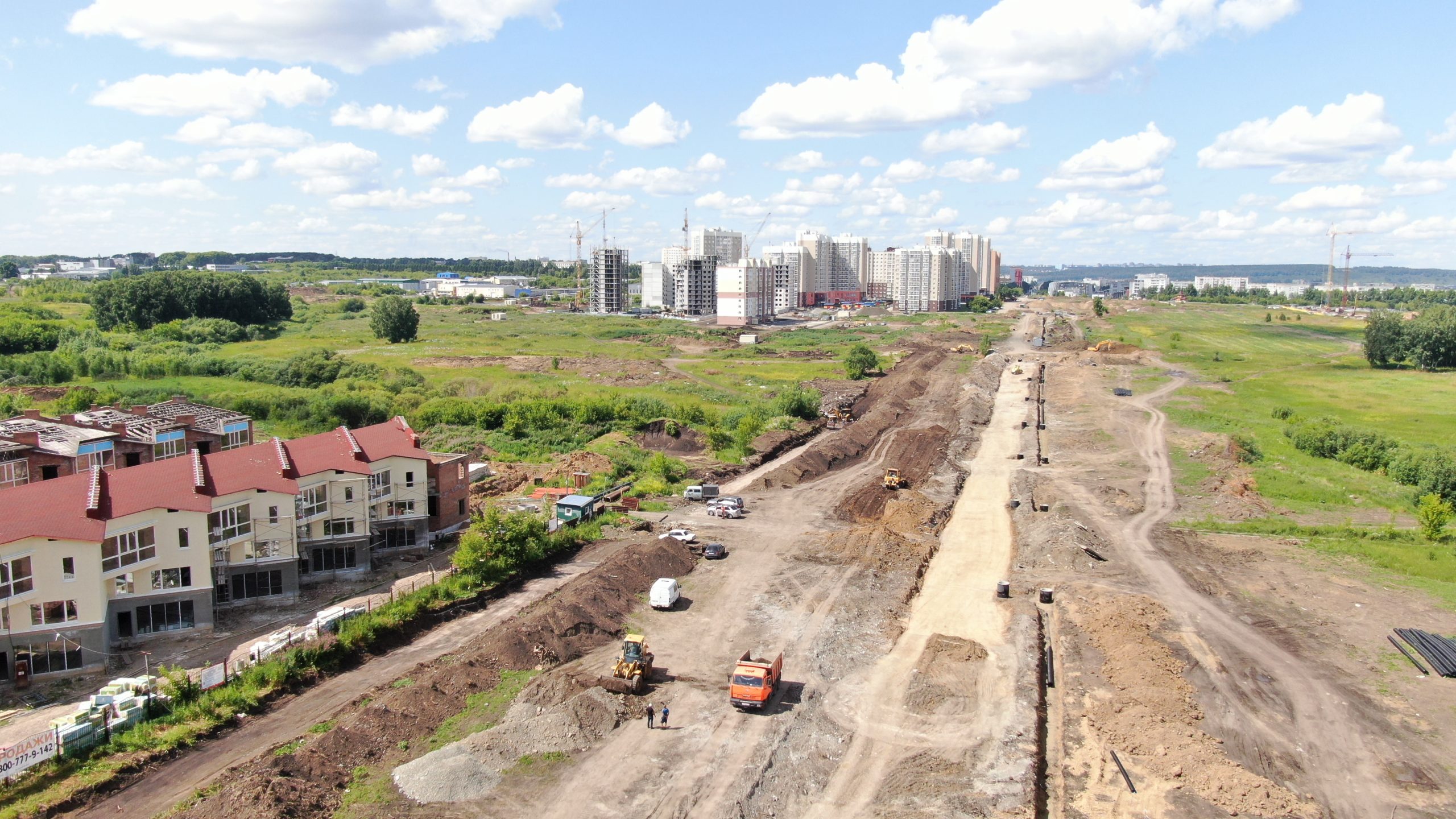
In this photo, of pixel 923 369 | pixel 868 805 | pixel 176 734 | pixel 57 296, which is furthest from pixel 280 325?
pixel 868 805

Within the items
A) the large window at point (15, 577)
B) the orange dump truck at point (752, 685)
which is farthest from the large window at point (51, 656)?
the orange dump truck at point (752, 685)

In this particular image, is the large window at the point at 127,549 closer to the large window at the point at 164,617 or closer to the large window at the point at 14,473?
the large window at the point at 164,617

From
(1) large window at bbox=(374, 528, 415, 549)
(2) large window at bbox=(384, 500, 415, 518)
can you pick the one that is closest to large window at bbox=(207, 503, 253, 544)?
(2) large window at bbox=(384, 500, 415, 518)

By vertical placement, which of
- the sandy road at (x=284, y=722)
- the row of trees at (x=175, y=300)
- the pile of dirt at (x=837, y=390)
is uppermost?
the row of trees at (x=175, y=300)

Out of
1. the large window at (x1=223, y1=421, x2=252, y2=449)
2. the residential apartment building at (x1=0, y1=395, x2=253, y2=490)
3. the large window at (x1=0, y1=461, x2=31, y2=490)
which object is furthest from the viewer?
the large window at (x1=223, y1=421, x2=252, y2=449)

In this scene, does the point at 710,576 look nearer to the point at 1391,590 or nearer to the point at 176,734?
the point at 176,734

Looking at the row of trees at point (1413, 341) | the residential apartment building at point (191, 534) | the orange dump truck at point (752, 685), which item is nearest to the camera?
the orange dump truck at point (752, 685)

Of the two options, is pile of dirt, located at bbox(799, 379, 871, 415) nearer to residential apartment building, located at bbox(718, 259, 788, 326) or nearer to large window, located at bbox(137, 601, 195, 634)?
large window, located at bbox(137, 601, 195, 634)
